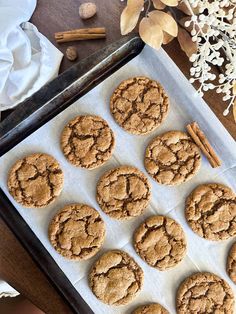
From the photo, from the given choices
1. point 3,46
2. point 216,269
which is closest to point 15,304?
point 216,269

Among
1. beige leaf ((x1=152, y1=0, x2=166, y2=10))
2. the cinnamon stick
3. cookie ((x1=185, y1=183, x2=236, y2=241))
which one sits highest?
beige leaf ((x1=152, y1=0, x2=166, y2=10))

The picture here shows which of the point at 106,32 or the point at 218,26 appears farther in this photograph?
the point at 106,32

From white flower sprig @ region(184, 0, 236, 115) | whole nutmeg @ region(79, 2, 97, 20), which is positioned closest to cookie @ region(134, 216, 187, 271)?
white flower sprig @ region(184, 0, 236, 115)

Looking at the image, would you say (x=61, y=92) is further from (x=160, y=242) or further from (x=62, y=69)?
(x=160, y=242)

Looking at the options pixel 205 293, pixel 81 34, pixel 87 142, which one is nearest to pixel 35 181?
pixel 87 142

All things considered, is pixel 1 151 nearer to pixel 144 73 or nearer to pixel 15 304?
pixel 144 73

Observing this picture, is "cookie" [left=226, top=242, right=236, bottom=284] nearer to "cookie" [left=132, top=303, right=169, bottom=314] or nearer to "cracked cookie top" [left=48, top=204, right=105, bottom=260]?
"cookie" [left=132, top=303, right=169, bottom=314]

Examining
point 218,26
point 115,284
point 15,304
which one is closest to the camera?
point 218,26
